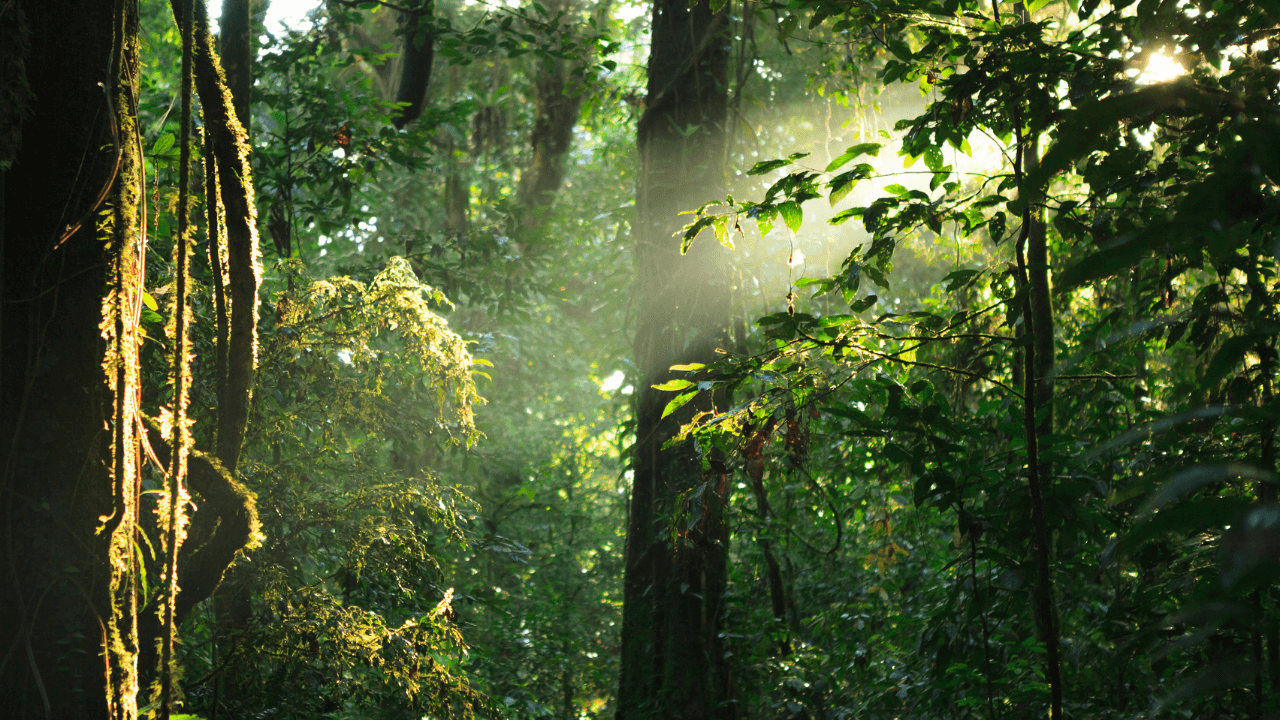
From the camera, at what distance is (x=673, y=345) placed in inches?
124

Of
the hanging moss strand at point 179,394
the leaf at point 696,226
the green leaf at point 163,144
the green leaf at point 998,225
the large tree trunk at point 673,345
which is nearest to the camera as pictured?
the hanging moss strand at point 179,394

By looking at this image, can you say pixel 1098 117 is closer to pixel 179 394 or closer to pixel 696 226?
pixel 696 226

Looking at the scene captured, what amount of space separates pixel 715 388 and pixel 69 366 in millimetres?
1154

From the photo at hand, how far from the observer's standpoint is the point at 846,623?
3650 millimetres

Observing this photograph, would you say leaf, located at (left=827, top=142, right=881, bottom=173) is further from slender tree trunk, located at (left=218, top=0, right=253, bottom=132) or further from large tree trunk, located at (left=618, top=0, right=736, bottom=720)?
large tree trunk, located at (left=618, top=0, right=736, bottom=720)

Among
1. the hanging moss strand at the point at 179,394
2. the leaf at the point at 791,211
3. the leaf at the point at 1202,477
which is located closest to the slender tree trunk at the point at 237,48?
the hanging moss strand at the point at 179,394

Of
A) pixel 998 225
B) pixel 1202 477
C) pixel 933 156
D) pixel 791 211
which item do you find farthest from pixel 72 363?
pixel 998 225

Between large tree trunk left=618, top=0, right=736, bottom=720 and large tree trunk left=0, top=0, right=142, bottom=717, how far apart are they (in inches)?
72.1

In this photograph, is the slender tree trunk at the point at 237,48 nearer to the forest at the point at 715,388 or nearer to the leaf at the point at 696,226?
the forest at the point at 715,388

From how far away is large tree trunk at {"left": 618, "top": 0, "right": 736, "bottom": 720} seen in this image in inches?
114

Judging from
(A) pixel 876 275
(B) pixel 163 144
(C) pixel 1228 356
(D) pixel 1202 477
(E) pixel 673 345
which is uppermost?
(B) pixel 163 144

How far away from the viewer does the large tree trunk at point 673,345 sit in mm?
2895

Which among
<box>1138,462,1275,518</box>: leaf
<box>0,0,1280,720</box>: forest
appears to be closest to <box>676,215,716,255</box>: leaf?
<box>0,0,1280,720</box>: forest

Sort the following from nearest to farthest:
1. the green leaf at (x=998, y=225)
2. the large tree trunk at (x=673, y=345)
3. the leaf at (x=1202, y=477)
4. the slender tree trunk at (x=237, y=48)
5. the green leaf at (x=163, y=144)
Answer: the leaf at (x=1202, y=477) < the green leaf at (x=998, y=225) < the slender tree trunk at (x=237, y=48) < the green leaf at (x=163, y=144) < the large tree trunk at (x=673, y=345)
